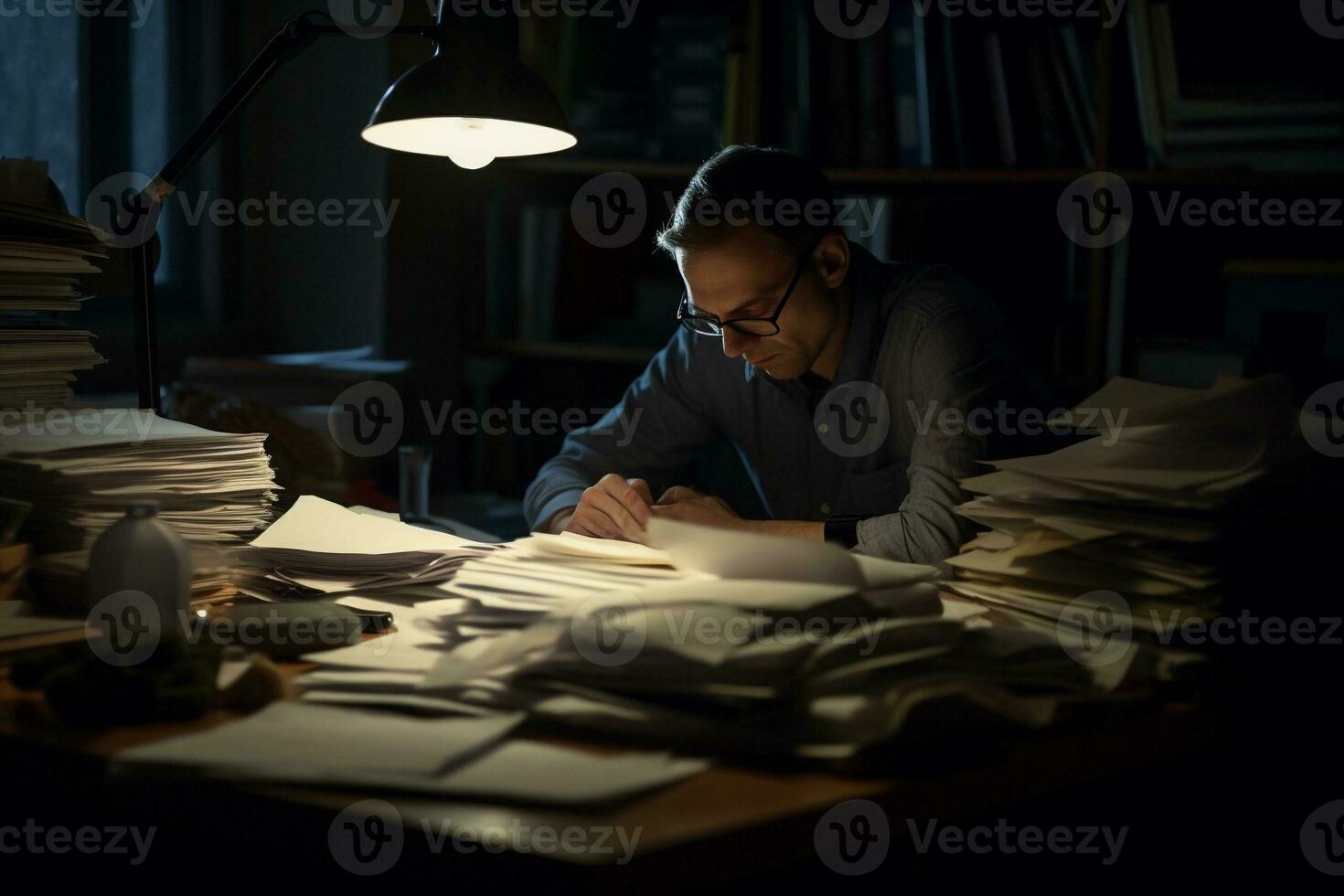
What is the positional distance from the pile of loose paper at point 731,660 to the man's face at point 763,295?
0.84 meters

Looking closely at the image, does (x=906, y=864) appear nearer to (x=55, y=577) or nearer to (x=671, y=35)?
(x=55, y=577)

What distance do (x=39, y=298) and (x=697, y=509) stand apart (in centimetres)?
87

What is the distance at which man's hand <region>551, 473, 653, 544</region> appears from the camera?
1466 millimetres

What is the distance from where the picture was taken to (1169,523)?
2.98 feet

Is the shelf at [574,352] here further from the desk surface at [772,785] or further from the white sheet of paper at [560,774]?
the white sheet of paper at [560,774]

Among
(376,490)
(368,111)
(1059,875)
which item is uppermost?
(368,111)

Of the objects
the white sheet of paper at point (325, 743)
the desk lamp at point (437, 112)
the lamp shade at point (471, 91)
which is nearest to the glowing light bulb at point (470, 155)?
the desk lamp at point (437, 112)

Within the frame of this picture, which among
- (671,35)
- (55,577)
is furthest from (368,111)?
(55,577)

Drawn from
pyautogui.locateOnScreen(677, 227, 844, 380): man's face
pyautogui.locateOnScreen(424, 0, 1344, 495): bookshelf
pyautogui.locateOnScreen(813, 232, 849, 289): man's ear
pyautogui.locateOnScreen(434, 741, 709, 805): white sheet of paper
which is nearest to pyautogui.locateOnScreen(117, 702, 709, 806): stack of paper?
pyautogui.locateOnScreen(434, 741, 709, 805): white sheet of paper

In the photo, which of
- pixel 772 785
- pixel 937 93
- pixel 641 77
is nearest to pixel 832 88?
pixel 937 93

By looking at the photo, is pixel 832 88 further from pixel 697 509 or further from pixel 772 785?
→ pixel 772 785

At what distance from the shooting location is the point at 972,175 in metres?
2.39

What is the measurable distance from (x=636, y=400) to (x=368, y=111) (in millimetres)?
1218

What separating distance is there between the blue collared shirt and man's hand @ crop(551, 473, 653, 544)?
0.81 feet
